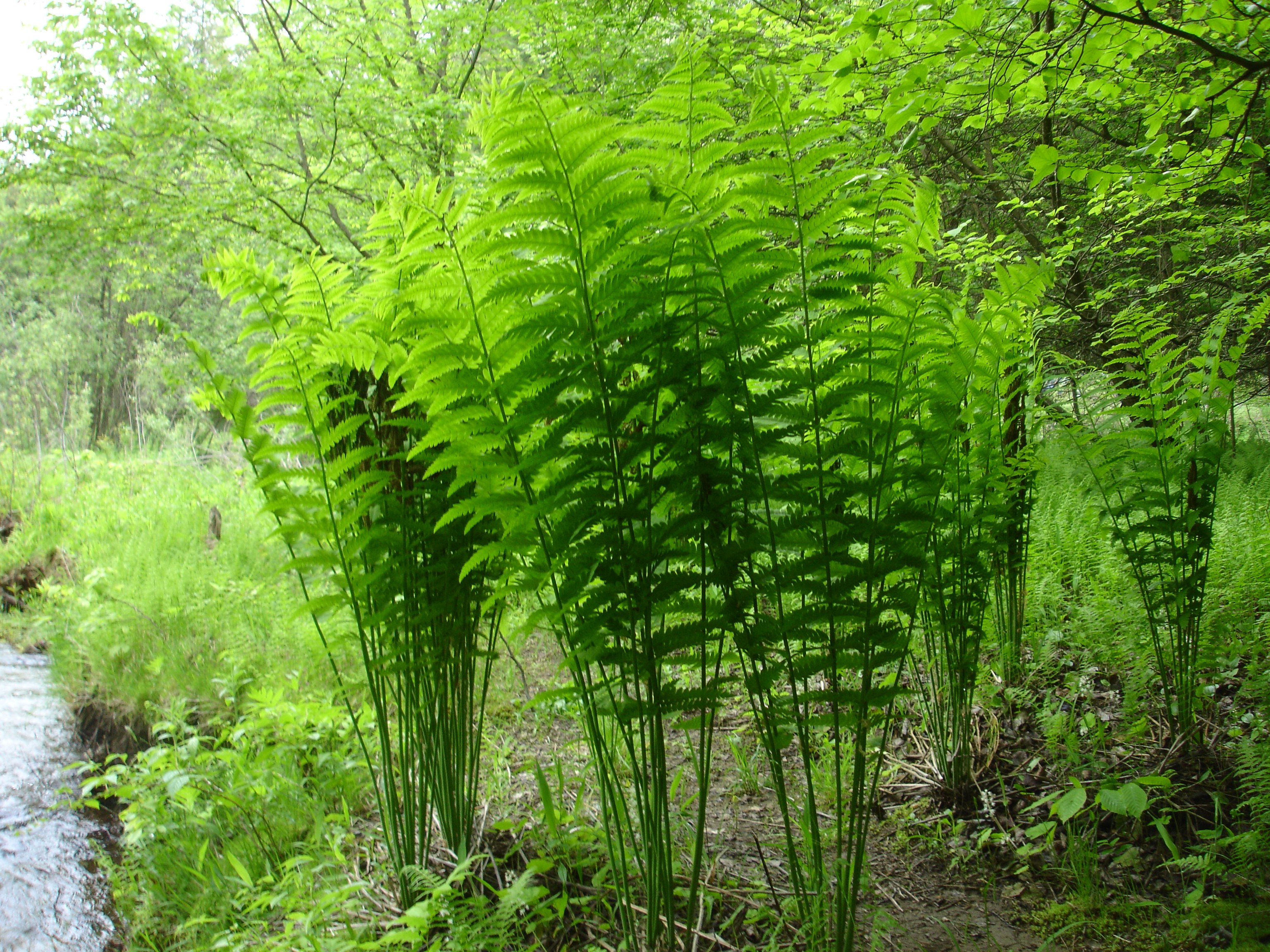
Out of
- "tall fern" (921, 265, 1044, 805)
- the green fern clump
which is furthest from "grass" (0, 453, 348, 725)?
"tall fern" (921, 265, 1044, 805)

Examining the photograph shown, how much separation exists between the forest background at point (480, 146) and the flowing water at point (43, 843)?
12.7 inches

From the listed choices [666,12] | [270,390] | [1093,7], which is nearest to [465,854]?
[270,390]

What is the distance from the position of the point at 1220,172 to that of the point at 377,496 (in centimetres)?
278

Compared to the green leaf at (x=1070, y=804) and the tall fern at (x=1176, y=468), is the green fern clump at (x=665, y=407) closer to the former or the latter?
the green leaf at (x=1070, y=804)

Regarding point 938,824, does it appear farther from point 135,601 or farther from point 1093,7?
point 135,601

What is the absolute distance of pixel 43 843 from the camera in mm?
3029

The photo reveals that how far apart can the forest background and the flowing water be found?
32 centimetres

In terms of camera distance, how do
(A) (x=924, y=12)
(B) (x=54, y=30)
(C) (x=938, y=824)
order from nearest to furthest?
(C) (x=938, y=824), (A) (x=924, y=12), (B) (x=54, y=30)

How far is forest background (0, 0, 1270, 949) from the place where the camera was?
9.95 feet

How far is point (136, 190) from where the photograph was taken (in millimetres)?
5844

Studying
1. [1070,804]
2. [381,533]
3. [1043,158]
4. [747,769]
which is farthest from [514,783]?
[1043,158]

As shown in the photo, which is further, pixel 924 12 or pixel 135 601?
pixel 135 601

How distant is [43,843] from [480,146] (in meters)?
4.28

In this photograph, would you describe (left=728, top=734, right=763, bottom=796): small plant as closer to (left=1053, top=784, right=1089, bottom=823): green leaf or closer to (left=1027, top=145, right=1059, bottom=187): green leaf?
(left=1053, top=784, right=1089, bottom=823): green leaf
